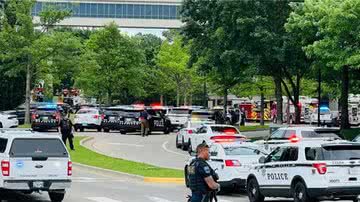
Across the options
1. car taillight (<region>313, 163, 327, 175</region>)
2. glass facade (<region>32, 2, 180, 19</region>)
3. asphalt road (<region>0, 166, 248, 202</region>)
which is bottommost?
asphalt road (<region>0, 166, 248, 202</region>)

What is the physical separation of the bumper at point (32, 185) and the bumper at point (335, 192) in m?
5.73

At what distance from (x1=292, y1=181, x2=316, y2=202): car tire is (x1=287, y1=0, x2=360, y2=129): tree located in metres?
14.5

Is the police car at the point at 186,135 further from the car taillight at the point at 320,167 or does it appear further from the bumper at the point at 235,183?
the car taillight at the point at 320,167

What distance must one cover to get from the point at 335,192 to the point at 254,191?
3.03m

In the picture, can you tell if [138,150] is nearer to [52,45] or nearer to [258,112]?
[52,45]

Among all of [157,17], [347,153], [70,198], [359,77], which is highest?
[157,17]

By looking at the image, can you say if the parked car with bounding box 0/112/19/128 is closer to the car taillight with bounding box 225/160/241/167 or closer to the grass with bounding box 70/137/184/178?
the grass with bounding box 70/137/184/178

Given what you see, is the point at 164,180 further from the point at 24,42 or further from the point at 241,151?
the point at 24,42

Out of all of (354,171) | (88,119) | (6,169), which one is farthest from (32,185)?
(88,119)

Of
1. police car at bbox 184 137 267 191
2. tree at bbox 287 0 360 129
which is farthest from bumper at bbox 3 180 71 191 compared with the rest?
tree at bbox 287 0 360 129

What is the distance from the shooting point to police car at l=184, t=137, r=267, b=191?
21.2 metres

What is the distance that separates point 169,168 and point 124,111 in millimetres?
21361

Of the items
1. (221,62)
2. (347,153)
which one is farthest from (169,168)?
(221,62)

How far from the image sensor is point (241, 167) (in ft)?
69.8
